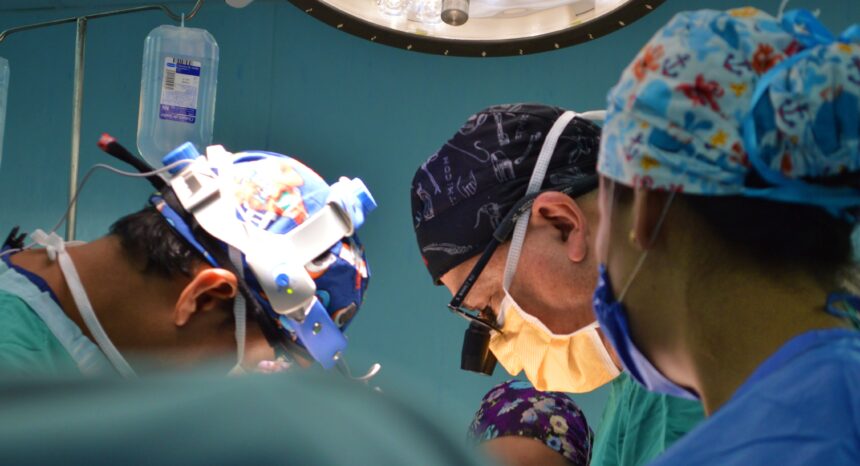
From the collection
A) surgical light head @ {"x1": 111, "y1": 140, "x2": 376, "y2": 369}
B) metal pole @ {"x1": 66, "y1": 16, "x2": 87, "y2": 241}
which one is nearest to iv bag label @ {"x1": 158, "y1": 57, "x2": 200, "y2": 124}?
metal pole @ {"x1": 66, "y1": 16, "x2": 87, "y2": 241}

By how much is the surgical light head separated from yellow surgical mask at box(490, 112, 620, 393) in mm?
302

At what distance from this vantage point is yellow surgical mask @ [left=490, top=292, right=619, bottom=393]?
1.84 meters

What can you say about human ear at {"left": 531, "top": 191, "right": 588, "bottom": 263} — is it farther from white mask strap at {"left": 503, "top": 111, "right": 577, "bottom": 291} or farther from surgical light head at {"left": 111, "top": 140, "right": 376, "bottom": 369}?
surgical light head at {"left": 111, "top": 140, "right": 376, "bottom": 369}

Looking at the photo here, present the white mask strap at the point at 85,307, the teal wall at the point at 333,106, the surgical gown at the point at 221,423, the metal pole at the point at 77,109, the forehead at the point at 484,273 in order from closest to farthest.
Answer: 1. the surgical gown at the point at 221,423
2. the white mask strap at the point at 85,307
3. the forehead at the point at 484,273
4. the metal pole at the point at 77,109
5. the teal wall at the point at 333,106

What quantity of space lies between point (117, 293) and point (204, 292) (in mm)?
137

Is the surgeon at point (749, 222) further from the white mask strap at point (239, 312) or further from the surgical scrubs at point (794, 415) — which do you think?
the white mask strap at point (239, 312)

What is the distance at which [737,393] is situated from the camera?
0.99 metres

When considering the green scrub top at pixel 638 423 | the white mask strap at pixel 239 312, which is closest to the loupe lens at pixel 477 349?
the green scrub top at pixel 638 423

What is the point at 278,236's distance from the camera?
64.6 inches

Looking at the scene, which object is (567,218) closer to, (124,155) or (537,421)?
(537,421)

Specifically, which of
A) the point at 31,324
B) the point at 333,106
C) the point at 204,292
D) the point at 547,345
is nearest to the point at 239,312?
the point at 204,292

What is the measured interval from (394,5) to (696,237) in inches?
28.4

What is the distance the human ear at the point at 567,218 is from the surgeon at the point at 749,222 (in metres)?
0.63

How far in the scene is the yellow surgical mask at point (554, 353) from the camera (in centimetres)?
184
